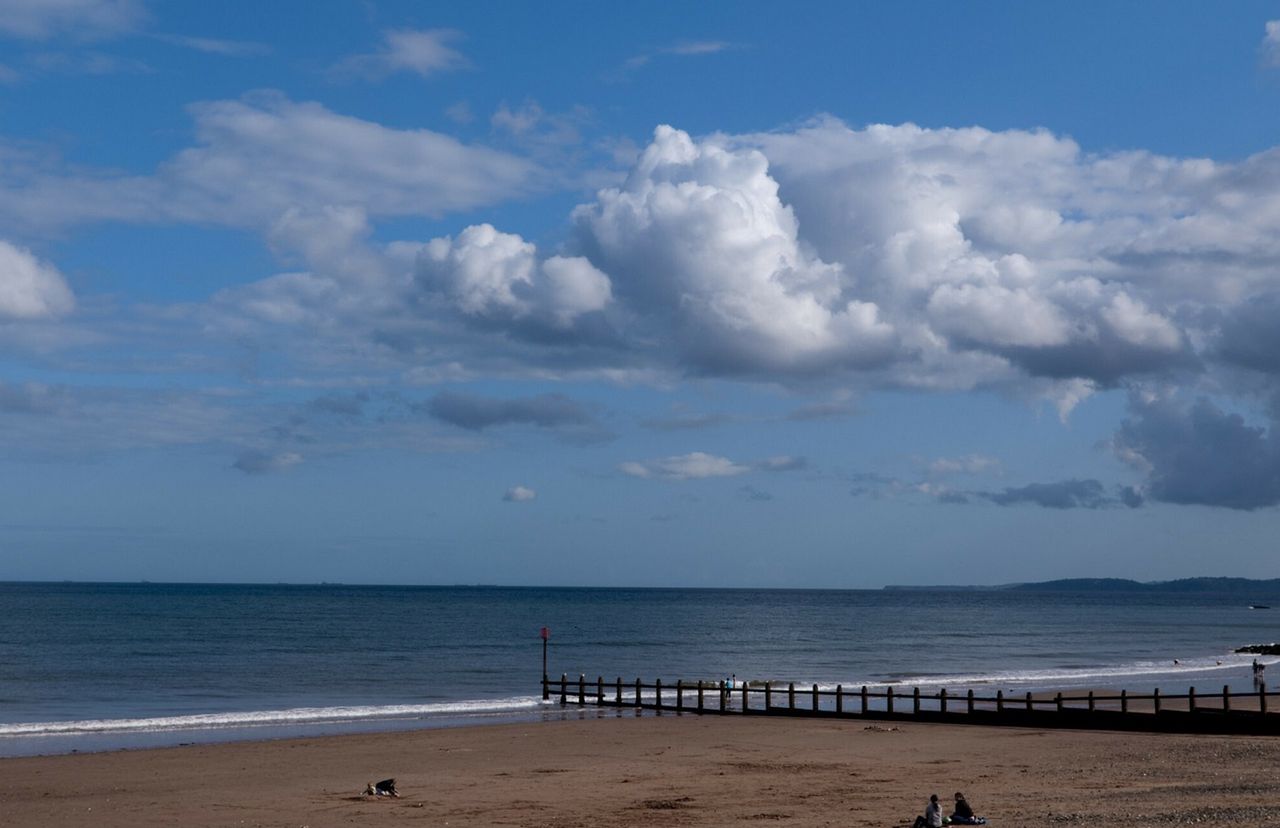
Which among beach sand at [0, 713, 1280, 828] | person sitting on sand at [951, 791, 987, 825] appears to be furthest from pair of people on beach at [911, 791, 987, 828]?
beach sand at [0, 713, 1280, 828]

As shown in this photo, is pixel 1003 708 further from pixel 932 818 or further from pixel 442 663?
pixel 442 663

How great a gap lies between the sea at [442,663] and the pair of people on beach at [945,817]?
2428 centimetres

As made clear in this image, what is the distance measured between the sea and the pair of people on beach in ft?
79.7

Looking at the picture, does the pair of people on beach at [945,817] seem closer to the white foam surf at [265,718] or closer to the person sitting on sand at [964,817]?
the person sitting on sand at [964,817]

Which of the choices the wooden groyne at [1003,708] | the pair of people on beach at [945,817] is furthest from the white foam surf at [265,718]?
the pair of people on beach at [945,817]

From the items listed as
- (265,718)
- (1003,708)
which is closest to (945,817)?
(1003,708)

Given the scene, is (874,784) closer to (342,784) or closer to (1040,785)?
(1040,785)

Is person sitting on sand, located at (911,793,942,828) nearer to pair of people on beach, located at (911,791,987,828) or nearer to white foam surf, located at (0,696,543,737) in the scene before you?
pair of people on beach, located at (911,791,987,828)

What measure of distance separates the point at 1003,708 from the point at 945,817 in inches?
801

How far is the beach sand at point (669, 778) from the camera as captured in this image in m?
22.7

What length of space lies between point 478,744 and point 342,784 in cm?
814

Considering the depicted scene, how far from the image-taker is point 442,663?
250 feet

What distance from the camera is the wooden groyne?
35312 mm

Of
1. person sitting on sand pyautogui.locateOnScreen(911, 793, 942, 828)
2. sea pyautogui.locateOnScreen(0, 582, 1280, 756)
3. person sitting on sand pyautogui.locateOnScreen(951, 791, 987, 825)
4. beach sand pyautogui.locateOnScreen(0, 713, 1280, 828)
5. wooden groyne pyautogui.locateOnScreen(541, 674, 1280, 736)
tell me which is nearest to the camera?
person sitting on sand pyautogui.locateOnScreen(911, 793, 942, 828)
